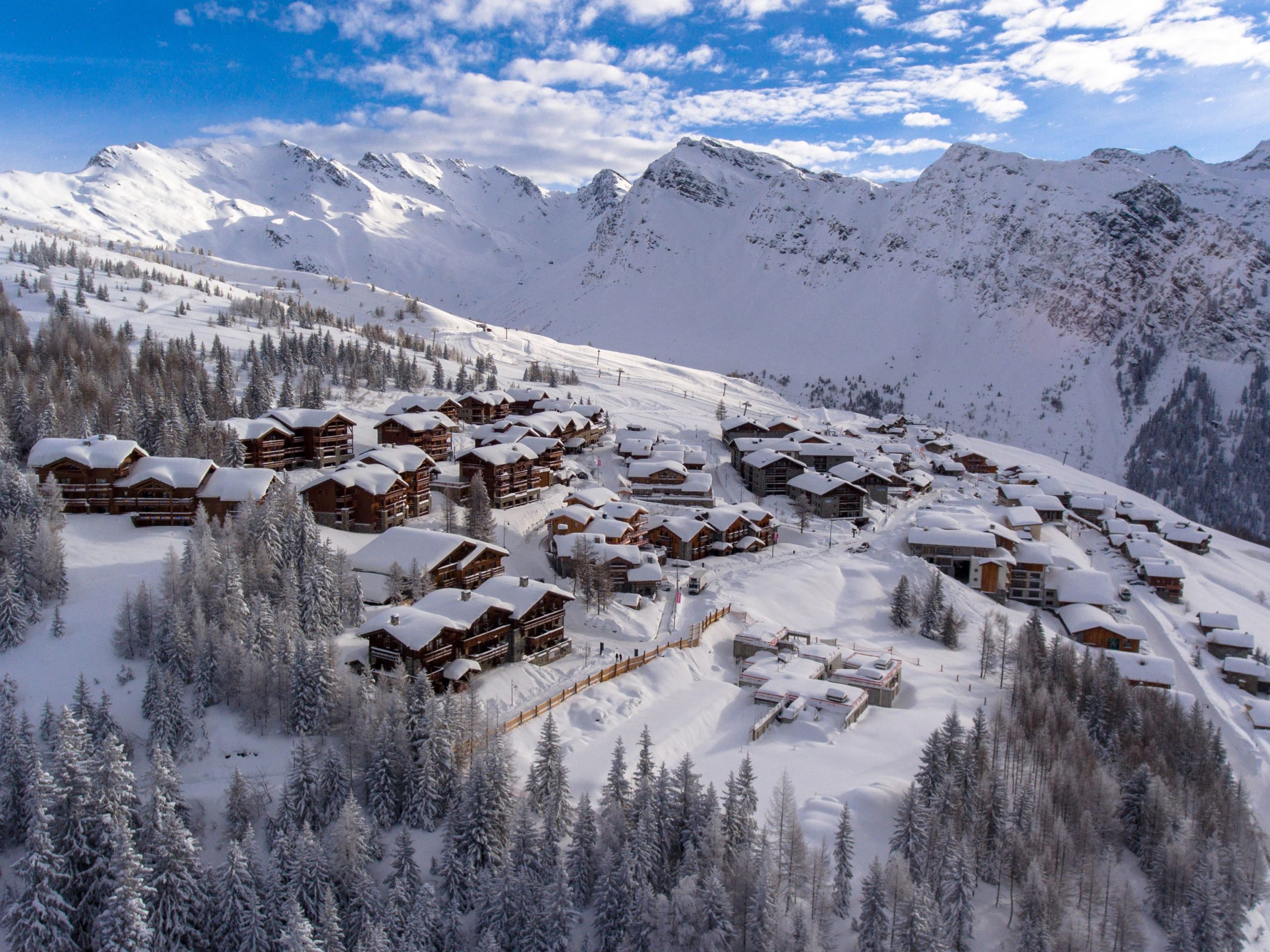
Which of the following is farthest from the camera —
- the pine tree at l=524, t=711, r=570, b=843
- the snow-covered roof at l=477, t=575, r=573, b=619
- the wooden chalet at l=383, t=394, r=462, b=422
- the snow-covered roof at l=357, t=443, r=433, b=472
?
the wooden chalet at l=383, t=394, r=462, b=422

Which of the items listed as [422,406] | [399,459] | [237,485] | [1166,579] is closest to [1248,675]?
[1166,579]

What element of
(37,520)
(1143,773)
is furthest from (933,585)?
(37,520)

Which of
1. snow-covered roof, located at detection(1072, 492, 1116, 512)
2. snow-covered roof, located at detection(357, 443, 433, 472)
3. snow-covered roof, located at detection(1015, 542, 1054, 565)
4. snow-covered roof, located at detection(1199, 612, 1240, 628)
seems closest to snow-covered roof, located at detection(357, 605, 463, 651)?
snow-covered roof, located at detection(357, 443, 433, 472)

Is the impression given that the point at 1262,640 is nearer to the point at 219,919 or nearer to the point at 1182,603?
the point at 1182,603

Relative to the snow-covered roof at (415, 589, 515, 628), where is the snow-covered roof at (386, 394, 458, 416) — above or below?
above

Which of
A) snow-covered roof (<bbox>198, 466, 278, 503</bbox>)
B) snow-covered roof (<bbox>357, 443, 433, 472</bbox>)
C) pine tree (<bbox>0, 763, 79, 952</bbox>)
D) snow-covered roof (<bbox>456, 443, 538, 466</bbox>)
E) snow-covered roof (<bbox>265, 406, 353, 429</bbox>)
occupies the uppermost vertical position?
snow-covered roof (<bbox>265, 406, 353, 429</bbox>)

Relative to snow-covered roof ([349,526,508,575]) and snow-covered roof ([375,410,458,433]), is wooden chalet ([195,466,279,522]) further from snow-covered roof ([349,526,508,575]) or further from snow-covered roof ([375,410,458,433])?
snow-covered roof ([375,410,458,433])

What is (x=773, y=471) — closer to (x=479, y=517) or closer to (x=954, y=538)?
(x=954, y=538)
